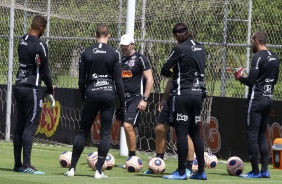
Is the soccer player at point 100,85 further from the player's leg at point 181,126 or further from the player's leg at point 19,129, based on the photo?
the player's leg at point 19,129

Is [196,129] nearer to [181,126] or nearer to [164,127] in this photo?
[181,126]

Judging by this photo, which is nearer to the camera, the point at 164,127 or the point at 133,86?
the point at 164,127

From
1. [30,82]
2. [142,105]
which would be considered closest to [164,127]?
[142,105]

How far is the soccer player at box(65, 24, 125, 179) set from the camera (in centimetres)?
1230

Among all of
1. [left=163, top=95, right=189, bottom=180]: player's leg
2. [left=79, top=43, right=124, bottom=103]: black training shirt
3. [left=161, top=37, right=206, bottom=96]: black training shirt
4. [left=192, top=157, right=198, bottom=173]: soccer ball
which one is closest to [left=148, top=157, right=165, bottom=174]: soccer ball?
[left=192, top=157, right=198, bottom=173]: soccer ball

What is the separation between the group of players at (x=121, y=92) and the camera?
487 inches

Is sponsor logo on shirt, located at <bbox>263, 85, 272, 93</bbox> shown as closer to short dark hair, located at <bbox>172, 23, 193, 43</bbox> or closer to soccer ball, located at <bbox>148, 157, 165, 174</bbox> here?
short dark hair, located at <bbox>172, 23, 193, 43</bbox>

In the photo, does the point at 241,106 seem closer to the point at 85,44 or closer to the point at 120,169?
the point at 120,169

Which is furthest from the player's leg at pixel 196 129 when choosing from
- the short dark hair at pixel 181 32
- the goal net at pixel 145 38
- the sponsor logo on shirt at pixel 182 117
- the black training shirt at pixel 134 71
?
the goal net at pixel 145 38

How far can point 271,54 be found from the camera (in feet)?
43.6

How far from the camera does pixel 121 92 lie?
12.5 m

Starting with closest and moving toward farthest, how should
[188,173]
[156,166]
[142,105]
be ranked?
[188,173]
[156,166]
[142,105]

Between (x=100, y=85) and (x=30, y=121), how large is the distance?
50.8 inches

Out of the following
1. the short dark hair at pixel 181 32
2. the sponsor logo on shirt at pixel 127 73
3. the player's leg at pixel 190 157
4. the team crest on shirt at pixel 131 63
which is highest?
the short dark hair at pixel 181 32
